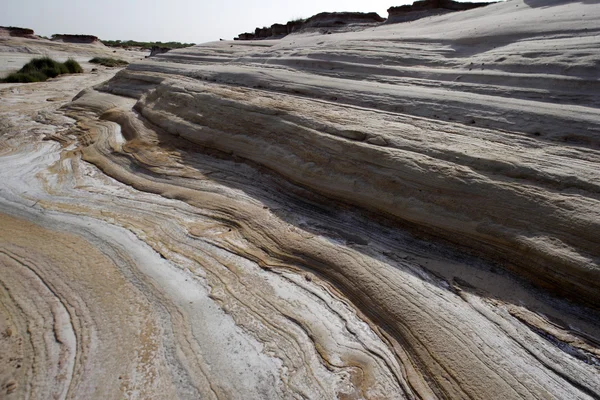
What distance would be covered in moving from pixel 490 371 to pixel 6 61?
18.2 metres

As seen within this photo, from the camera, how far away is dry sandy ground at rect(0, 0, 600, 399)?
2.16 m

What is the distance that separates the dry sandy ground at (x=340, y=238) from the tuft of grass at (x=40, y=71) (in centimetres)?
778

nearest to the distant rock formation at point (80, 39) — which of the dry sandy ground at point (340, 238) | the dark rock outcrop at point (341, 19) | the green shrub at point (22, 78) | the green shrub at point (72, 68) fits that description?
the green shrub at point (72, 68)

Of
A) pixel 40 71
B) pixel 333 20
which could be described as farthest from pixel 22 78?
pixel 333 20

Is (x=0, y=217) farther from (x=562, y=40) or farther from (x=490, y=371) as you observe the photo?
(x=562, y=40)

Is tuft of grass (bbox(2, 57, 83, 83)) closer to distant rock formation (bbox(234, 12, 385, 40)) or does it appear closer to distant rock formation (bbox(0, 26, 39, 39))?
distant rock formation (bbox(234, 12, 385, 40))

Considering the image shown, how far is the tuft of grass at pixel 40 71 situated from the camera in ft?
37.5

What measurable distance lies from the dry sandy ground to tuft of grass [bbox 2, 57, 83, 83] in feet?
25.5

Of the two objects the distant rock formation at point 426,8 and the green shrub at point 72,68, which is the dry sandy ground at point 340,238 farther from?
the green shrub at point 72,68

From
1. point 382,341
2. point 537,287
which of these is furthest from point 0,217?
point 537,287

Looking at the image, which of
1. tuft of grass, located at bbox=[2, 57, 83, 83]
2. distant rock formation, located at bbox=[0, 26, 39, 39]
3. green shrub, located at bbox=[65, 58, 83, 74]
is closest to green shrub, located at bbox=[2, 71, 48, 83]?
tuft of grass, located at bbox=[2, 57, 83, 83]

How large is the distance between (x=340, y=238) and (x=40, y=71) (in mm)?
12650

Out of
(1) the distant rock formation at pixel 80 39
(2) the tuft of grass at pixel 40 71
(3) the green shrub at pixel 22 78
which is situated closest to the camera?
(3) the green shrub at pixel 22 78

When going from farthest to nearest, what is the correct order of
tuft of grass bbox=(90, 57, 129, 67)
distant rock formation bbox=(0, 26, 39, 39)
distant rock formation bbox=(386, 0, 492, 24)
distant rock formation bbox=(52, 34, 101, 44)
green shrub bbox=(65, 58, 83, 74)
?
distant rock formation bbox=(52, 34, 101, 44) → distant rock formation bbox=(0, 26, 39, 39) → tuft of grass bbox=(90, 57, 129, 67) → green shrub bbox=(65, 58, 83, 74) → distant rock formation bbox=(386, 0, 492, 24)
